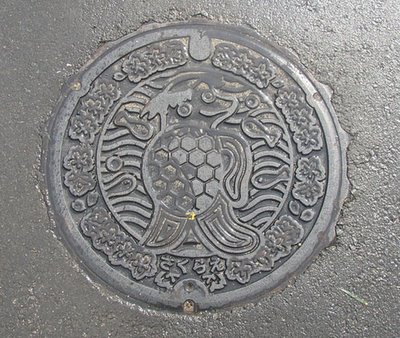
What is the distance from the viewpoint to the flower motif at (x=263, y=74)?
8.94 feet

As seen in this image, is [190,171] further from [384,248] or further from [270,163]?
[384,248]

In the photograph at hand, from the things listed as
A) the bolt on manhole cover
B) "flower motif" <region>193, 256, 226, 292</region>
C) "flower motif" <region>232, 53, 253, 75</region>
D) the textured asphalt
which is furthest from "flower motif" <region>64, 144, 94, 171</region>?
"flower motif" <region>232, 53, 253, 75</region>

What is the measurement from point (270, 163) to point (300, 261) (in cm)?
46

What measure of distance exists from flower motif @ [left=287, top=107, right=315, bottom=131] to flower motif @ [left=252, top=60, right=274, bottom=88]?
192 millimetres

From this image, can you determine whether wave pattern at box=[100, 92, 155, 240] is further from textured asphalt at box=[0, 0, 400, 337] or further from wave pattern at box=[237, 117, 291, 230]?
wave pattern at box=[237, 117, 291, 230]

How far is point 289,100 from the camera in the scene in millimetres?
2709

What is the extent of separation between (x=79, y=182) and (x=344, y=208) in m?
1.22

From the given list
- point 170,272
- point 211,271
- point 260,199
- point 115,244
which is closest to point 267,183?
point 260,199

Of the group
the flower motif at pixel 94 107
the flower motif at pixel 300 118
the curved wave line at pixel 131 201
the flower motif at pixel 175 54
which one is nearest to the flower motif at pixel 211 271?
the curved wave line at pixel 131 201

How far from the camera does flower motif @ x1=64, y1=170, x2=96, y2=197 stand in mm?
2619

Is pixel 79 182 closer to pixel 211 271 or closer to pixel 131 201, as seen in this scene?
pixel 131 201

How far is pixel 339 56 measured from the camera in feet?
9.25

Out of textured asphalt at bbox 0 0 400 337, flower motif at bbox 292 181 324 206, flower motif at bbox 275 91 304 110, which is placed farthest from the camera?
flower motif at bbox 275 91 304 110

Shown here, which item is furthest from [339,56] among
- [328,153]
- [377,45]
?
[328,153]
